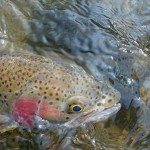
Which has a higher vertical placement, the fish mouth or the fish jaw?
the fish mouth

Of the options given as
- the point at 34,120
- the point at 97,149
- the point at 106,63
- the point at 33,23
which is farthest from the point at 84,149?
the point at 33,23

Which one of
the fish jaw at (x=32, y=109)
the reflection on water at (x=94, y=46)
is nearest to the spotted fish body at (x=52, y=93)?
the fish jaw at (x=32, y=109)

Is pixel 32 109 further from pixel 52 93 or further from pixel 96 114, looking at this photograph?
pixel 96 114

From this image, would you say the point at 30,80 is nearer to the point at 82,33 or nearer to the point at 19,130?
the point at 19,130

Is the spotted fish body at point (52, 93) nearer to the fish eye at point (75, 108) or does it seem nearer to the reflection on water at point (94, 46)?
the fish eye at point (75, 108)

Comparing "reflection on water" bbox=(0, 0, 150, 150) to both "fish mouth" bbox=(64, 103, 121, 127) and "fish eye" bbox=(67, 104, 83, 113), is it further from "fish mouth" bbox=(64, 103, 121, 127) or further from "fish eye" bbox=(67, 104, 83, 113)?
"fish eye" bbox=(67, 104, 83, 113)

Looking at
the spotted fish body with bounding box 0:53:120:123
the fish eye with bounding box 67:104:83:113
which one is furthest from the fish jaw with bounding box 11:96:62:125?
the fish eye with bounding box 67:104:83:113

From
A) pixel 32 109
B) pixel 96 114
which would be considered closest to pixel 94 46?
pixel 96 114

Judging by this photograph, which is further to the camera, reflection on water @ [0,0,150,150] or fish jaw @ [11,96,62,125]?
reflection on water @ [0,0,150,150]
